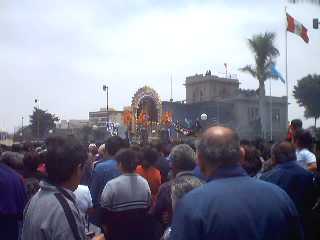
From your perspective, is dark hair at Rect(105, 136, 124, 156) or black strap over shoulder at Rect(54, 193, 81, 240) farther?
dark hair at Rect(105, 136, 124, 156)

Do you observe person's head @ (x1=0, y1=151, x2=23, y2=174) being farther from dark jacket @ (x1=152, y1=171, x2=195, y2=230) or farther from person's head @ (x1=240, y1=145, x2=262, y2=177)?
person's head @ (x1=240, y1=145, x2=262, y2=177)

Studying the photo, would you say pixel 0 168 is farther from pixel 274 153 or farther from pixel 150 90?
pixel 150 90

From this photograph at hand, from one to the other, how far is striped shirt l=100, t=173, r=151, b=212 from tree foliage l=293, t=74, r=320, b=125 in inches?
3077

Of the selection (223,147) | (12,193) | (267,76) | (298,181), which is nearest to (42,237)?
(223,147)

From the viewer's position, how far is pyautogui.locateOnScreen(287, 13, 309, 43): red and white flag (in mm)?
35956

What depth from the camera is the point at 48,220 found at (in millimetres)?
3477

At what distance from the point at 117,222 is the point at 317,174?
3005mm

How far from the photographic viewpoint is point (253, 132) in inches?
2653

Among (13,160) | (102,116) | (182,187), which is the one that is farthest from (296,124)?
(102,116)

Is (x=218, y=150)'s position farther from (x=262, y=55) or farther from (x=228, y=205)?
(x=262, y=55)

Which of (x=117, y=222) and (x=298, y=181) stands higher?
(x=298, y=181)

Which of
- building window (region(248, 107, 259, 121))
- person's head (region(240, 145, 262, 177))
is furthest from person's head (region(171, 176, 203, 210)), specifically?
building window (region(248, 107, 259, 121))

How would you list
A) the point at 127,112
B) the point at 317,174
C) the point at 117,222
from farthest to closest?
the point at 127,112
the point at 317,174
the point at 117,222

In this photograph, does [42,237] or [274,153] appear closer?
[42,237]
